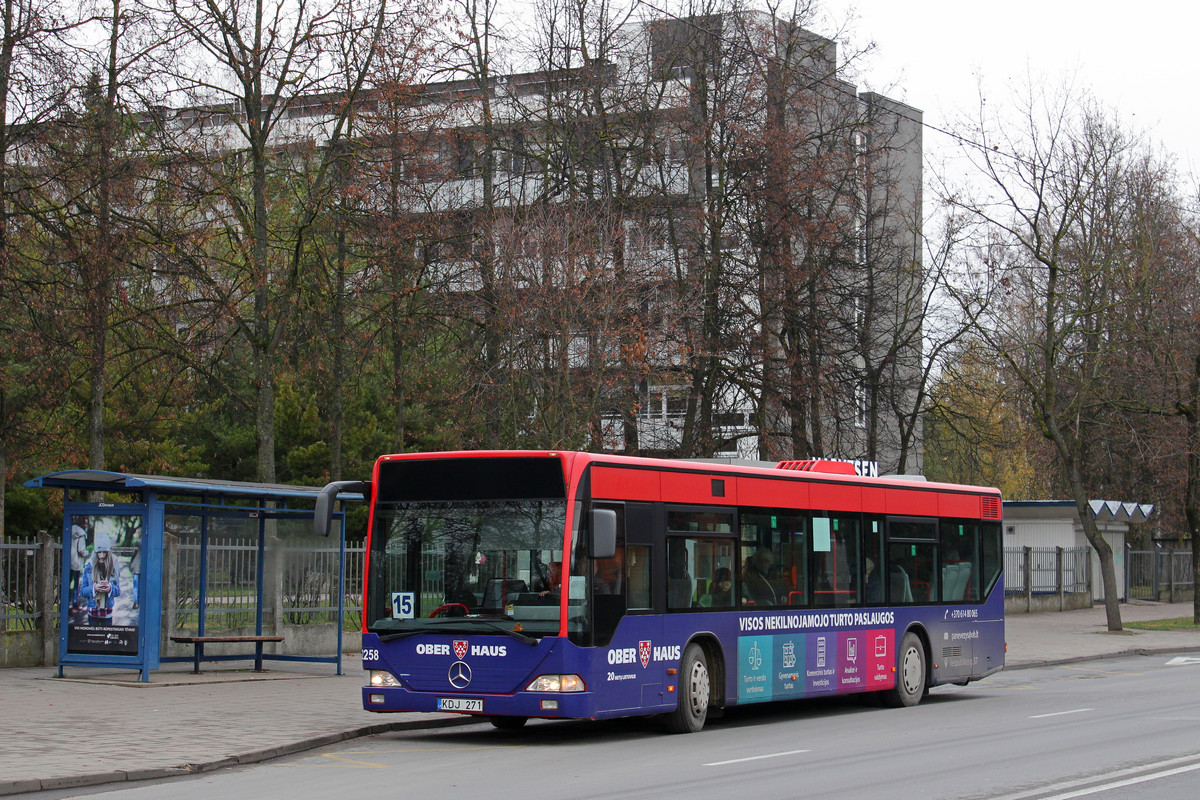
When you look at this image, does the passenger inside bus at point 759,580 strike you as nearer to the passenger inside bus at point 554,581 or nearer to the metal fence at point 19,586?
the passenger inside bus at point 554,581

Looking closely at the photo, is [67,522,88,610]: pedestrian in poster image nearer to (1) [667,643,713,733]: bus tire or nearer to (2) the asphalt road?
(2) the asphalt road

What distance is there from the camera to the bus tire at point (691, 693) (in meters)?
13.8

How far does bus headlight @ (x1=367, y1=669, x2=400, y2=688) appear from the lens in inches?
513

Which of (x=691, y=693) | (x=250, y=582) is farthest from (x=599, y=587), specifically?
(x=250, y=582)

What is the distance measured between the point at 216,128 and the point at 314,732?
15.5m

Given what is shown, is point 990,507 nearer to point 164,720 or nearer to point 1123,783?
point 1123,783

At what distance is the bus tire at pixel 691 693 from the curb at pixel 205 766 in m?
2.72

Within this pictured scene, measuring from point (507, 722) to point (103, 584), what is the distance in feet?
20.9

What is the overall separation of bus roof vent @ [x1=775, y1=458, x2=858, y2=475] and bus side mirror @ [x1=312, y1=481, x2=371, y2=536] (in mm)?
5440

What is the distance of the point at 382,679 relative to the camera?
13.1 meters

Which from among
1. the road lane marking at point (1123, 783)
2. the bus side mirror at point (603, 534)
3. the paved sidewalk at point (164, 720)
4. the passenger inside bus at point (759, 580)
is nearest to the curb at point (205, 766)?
the paved sidewalk at point (164, 720)

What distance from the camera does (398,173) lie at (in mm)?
24438

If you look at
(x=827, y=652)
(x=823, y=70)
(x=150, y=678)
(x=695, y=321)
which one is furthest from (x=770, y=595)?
(x=823, y=70)

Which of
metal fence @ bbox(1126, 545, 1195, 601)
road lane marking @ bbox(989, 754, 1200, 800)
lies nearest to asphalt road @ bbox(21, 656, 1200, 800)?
road lane marking @ bbox(989, 754, 1200, 800)
